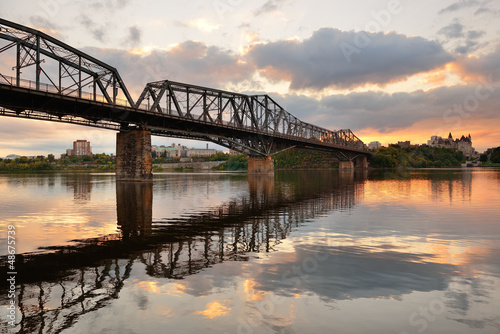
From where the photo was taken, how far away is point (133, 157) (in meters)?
62.9

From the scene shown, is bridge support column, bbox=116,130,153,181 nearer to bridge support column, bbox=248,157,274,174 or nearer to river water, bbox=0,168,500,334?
river water, bbox=0,168,500,334

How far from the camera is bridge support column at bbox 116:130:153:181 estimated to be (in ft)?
206

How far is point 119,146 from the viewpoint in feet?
210

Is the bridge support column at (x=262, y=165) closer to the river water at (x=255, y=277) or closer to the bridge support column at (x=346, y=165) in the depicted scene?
the bridge support column at (x=346, y=165)

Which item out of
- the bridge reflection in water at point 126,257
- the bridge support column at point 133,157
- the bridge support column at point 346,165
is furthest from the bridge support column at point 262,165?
the bridge reflection in water at point 126,257

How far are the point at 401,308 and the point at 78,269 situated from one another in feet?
31.5

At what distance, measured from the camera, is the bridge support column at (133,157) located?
62.8m

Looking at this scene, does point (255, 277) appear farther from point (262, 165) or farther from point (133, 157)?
point (262, 165)

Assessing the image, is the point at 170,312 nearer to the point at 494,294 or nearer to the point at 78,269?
the point at 78,269

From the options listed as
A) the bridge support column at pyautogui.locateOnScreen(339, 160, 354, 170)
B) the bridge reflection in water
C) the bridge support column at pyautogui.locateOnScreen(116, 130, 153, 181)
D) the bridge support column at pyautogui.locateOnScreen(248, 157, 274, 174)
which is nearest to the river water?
the bridge reflection in water

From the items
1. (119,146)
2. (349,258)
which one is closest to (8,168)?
(119,146)

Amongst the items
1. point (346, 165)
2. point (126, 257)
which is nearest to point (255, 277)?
point (126, 257)

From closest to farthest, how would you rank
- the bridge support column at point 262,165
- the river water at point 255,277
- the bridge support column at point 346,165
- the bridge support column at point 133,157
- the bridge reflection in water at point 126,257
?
the river water at point 255,277 < the bridge reflection in water at point 126,257 < the bridge support column at point 133,157 < the bridge support column at point 262,165 < the bridge support column at point 346,165

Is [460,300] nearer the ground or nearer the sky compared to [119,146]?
nearer the ground
